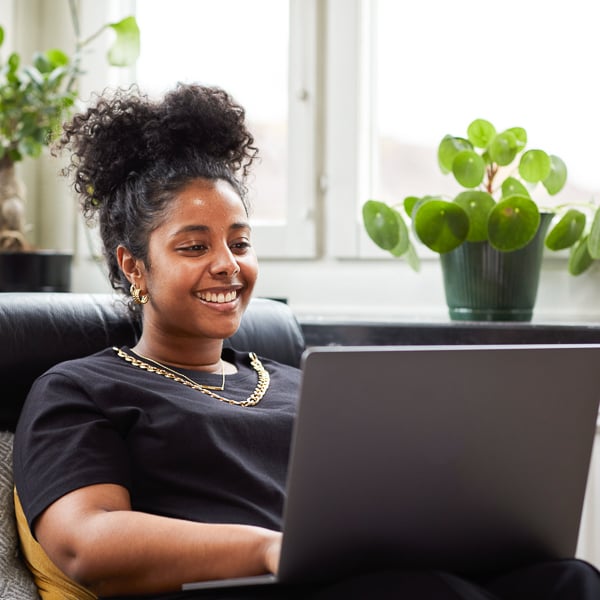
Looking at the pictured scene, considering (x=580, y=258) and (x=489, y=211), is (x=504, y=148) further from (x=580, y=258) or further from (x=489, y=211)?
(x=580, y=258)

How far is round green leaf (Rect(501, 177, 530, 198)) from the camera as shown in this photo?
1.98 m

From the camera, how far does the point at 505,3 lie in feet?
7.57

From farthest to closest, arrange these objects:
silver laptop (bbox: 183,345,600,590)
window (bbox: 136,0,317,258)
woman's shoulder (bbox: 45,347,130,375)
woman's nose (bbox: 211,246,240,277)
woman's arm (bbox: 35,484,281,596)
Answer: window (bbox: 136,0,317,258), woman's nose (bbox: 211,246,240,277), woman's shoulder (bbox: 45,347,130,375), woman's arm (bbox: 35,484,281,596), silver laptop (bbox: 183,345,600,590)

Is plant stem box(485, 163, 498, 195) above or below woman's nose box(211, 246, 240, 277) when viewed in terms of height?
above

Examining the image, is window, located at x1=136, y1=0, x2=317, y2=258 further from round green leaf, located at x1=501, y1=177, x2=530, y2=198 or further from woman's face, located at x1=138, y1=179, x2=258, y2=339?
woman's face, located at x1=138, y1=179, x2=258, y2=339

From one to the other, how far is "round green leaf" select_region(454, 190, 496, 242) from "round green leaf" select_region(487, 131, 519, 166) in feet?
0.29

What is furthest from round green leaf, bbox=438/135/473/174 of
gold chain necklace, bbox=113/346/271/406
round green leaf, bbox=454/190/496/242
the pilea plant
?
gold chain necklace, bbox=113/346/271/406

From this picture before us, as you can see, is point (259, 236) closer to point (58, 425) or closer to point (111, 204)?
point (111, 204)

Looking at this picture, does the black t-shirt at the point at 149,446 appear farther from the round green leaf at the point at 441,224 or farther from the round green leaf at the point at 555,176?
the round green leaf at the point at 555,176

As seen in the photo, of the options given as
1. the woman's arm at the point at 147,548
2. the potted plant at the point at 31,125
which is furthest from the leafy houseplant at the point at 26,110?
the woman's arm at the point at 147,548

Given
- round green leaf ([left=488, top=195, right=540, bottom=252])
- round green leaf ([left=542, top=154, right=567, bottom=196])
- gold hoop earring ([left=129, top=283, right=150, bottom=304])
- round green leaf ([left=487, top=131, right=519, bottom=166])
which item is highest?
round green leaf ([left=487, top=131, right=519, bottom=166])

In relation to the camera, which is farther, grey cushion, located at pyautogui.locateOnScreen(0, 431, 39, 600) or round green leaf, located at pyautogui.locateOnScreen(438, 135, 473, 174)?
round green leaf, located at pyautogui.locateOnScreen(438, 135, 473, 174)

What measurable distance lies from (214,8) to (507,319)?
1.25m

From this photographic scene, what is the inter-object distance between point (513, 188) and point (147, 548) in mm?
1169
